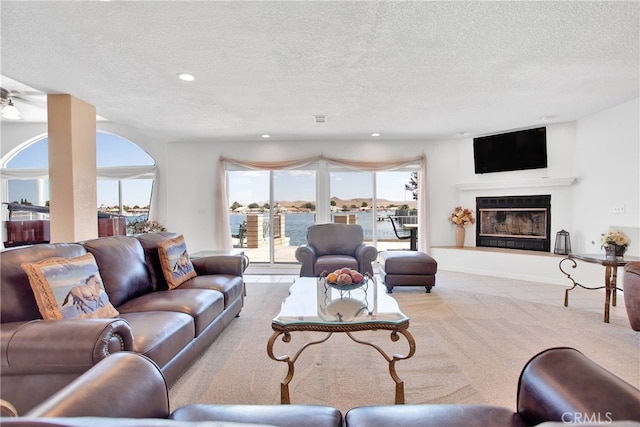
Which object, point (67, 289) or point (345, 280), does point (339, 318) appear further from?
point (67, 289)

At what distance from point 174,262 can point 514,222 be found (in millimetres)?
5650

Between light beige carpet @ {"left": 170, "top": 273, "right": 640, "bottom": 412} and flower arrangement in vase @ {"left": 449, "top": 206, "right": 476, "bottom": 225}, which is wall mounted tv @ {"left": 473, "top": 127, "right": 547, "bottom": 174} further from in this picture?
light beige carpet @ {"left": 170, "top": 273, "right": 640, "bottom": 412}

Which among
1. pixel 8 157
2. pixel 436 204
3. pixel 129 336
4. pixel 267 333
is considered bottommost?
pixel 267 333

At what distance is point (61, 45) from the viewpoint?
8.59 ft

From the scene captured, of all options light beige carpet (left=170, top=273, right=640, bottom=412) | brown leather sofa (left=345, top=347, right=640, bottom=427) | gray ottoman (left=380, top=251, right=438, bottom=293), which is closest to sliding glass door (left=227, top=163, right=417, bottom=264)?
gray ottoman (left=380, top=251, right=438, bottom=293)

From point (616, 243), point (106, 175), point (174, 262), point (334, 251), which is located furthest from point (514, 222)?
point (106, 175)

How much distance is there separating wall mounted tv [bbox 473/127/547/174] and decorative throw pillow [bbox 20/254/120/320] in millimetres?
6056

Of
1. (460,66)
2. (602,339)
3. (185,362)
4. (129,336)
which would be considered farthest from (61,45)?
(602,339)

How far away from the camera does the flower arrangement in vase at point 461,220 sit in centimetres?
608

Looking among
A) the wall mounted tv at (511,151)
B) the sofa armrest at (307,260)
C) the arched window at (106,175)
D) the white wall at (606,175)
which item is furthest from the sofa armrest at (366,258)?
the arched window at (106,175)

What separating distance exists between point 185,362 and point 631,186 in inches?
215

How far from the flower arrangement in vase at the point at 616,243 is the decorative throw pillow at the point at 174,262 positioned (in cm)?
435

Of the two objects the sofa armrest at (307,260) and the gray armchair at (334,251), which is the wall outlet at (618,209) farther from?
the sofa armrest at (307,260)

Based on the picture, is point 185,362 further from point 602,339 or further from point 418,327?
point 602,339
